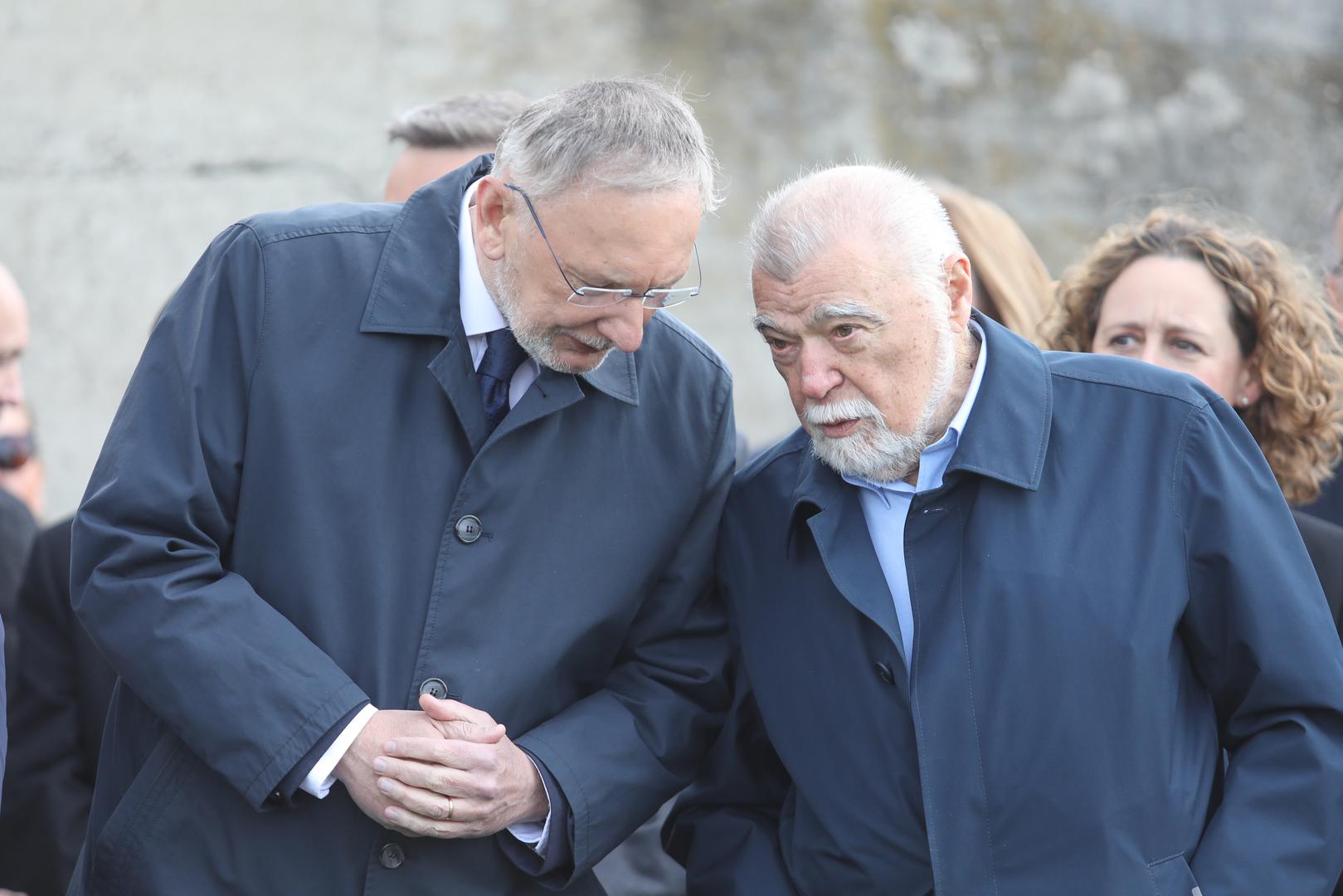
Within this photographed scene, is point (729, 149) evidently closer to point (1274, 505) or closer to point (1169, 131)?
point (1169, 131)

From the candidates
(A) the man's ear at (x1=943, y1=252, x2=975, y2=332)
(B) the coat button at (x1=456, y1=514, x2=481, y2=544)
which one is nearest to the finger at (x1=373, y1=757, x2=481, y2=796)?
(B) the coat button at (x1=456, y1=514, x2=481, y2=544)

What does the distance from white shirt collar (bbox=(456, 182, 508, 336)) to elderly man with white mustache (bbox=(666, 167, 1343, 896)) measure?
0.47 m

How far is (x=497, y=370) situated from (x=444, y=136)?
1.46m

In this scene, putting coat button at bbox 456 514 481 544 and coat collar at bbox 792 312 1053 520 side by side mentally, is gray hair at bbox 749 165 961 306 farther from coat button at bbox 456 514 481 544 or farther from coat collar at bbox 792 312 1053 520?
coat button at bbox 456 514 481 544

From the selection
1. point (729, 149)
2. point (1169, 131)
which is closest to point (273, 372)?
point (729, 149)

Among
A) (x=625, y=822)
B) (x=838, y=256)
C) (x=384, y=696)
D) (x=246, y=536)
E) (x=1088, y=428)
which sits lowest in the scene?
(x=625, y=822)

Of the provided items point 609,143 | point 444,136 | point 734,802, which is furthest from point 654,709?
point 444,136

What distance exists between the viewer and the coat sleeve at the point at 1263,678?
7.75 ft

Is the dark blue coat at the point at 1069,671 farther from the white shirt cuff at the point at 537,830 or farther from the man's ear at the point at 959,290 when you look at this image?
the white shirt cuff at the point at 537,830

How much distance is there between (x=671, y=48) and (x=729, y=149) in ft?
1.74

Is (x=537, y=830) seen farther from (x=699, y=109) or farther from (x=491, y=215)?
(x=699, y=109)

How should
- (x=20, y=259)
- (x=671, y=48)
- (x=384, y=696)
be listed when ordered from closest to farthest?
(x=384, y=696) → (x=20, y=259) → (x=671, y=48)

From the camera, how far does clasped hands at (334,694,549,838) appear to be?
7.68 ft

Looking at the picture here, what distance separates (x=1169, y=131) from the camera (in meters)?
7.04
